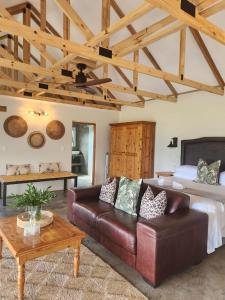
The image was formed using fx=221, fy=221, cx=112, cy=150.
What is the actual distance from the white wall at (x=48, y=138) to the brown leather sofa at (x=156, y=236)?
11.0ft

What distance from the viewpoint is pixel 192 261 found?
258cm

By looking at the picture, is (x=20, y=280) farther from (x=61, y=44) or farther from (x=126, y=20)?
(x=126, y=20)

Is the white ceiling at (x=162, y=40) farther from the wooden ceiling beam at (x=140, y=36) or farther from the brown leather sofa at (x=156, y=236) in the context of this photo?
the brown leather sofa at (x=156, y=236)

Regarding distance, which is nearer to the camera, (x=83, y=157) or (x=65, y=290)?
(x=65, y=290)

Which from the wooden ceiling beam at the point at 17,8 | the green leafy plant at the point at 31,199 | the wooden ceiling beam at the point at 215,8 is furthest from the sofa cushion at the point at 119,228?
the wooden ceiling beam at the point at 17,8

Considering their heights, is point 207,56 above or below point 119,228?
above

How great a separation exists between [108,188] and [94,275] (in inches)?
56.4

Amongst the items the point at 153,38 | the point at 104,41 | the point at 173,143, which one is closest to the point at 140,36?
the point at 153,38

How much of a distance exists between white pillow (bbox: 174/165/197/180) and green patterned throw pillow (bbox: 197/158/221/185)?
0.66 ft

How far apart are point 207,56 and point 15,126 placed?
15.3ft

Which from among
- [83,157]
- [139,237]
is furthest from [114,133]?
[139,237]

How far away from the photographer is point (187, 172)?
4.90 metres

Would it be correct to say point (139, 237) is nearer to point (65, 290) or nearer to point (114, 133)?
point (65, 290)

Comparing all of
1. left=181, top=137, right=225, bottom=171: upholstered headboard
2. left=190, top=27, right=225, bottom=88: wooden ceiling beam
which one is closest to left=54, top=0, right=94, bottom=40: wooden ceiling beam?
left=190, top=27, right=225, bottom=88: wooden ceiling beam
